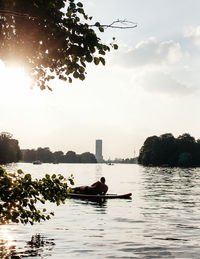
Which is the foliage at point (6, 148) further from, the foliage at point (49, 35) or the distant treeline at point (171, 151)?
the foliage at point (49, 35)

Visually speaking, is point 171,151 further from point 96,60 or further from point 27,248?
point 96,60

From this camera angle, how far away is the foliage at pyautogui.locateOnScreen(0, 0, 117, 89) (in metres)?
5.57

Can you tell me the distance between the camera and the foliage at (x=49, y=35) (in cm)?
557

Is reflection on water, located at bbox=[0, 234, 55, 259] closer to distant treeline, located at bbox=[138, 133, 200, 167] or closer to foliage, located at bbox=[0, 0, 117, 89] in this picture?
foliage, located at bbox=[0, 0, 117, 89]

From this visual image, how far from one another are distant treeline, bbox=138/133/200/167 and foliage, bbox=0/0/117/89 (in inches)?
5582

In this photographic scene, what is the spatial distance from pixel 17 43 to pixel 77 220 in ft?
38.8

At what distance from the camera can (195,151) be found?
153 metres

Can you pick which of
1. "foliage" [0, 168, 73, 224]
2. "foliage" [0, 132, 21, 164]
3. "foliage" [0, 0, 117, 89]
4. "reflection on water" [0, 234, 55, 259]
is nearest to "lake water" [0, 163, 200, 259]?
"reflection on water" [0, 234, 55, 259]

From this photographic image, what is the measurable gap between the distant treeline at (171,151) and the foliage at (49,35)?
465 feet

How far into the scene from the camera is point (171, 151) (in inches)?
5876

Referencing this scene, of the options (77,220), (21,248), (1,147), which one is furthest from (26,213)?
(1,147)

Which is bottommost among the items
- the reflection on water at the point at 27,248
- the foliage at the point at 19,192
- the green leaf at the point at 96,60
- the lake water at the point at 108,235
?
the lake water at the point at 108,235

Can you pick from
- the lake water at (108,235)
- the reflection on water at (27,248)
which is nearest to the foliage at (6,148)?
the lake water at (108,235)

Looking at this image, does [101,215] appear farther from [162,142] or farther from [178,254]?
[162,142]
